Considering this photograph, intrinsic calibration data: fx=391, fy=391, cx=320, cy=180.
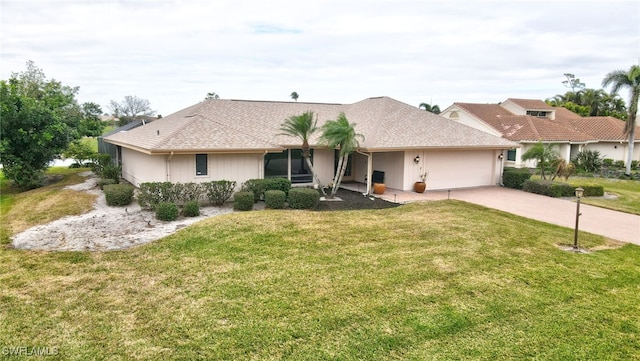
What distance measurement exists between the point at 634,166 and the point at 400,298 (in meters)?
32.6

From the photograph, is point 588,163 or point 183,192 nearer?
point 183,192

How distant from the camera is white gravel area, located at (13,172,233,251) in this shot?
10242 mm

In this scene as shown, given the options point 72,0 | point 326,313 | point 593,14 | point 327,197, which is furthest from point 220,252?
point 593,14

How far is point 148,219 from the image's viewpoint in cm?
1279

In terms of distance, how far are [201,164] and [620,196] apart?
1945cm

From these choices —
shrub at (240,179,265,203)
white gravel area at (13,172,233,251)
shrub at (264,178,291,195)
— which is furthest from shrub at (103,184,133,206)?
shrub at (264,178,291,195)

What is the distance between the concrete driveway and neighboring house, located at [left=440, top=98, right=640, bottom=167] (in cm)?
1192

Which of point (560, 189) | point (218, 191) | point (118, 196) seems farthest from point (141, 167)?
point (560, 189)

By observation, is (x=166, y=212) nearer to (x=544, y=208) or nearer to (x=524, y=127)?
(x=544, y=208)

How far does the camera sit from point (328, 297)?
279 inches

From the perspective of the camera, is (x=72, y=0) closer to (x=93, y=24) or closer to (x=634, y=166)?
(x=93, y=24)

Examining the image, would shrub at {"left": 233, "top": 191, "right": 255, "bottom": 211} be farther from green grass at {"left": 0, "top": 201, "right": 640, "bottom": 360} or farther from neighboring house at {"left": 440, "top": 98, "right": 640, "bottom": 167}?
neighboring house at {"left": 440, "top": 98, "right": 640, "bottom": 167}

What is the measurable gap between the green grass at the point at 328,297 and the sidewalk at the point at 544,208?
172 cm

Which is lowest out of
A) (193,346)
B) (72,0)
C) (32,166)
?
(193,346)
